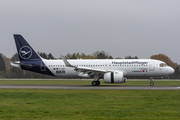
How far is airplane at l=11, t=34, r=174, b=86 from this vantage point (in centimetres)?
3127

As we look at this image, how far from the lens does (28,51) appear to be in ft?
115

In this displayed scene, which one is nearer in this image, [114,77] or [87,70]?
[114,77]

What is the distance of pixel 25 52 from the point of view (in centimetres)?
3503

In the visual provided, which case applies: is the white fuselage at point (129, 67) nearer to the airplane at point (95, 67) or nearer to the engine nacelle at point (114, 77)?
the airplane at point (95, 67)

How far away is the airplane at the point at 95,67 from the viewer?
31.3m

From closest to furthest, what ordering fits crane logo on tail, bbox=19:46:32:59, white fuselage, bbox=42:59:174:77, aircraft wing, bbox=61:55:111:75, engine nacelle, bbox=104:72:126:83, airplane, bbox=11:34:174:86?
1. engine nacelle, bbox=104:72:126:83
2. aircraft wing, bbox=61:55:111:75
3. airplane, bbox=11:34:174:86
4. white fuselage, bbox=42:59:174:77
5. crane logo on tail, bbox=19:46:32:59

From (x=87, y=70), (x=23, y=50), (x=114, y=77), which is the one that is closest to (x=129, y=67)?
(x=114, y=77)

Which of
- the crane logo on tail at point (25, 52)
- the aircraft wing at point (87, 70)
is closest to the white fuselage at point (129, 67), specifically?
the aircraft wing at point (87, 70)

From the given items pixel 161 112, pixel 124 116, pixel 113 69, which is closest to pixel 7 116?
pixel 124 116

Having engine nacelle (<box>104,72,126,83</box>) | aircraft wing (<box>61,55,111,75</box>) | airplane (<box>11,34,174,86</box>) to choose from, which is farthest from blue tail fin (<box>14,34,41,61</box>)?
engine nacelle (<box>104,72,126,83</box>)

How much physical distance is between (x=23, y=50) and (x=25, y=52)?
430 mm

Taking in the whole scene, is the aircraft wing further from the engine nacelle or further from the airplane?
the engine nacelle

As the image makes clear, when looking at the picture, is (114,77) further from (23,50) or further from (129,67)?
(23,50)

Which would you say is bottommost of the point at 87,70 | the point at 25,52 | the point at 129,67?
the point at 87,70
